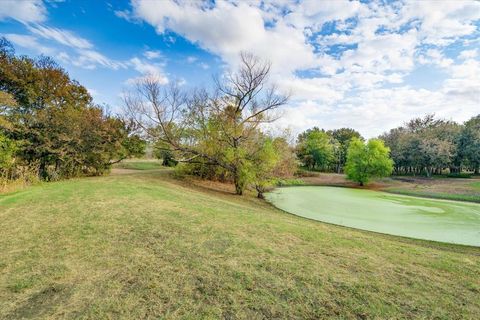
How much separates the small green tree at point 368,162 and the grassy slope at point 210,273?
2136 centimetres

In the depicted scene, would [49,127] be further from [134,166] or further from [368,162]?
[368,162]

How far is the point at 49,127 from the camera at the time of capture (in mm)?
10758

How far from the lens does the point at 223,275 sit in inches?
110

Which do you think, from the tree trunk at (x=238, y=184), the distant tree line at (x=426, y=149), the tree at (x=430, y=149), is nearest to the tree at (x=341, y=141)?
the distant tree line at (x=426, y=149)

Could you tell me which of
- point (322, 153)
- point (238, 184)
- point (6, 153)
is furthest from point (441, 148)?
point (6, 153)

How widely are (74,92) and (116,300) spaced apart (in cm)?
1547

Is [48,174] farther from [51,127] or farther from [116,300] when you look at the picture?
[116,300]

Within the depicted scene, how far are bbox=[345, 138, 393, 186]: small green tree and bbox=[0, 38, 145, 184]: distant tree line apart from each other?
20831 mm

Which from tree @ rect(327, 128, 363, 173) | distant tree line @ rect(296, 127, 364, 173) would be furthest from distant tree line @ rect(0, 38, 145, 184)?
tree @ rect(327, 128, 363, 173)

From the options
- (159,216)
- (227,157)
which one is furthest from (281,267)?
(227,157)

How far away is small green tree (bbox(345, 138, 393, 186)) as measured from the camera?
902 inches

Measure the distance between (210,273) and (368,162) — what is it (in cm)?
2400

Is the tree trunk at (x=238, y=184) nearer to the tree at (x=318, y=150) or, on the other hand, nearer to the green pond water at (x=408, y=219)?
the green pond water at (x=408, y=219)

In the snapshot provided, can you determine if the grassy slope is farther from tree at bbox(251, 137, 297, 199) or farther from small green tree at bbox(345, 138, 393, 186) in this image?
small green tree at bbox(345, 138, 393, 186)
